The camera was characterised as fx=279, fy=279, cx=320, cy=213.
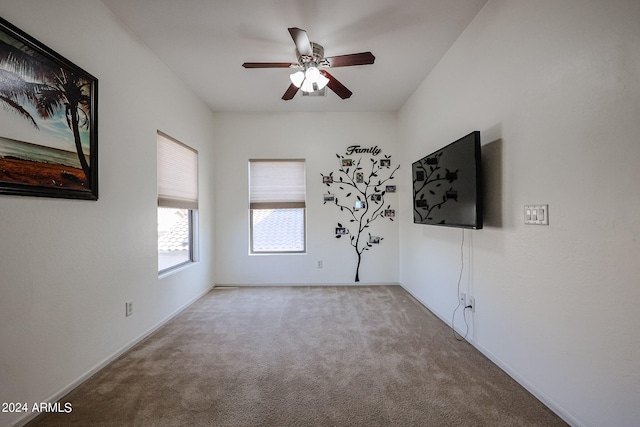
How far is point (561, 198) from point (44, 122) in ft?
9.81

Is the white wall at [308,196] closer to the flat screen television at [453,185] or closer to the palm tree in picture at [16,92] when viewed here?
the flat screen television at [453,185]

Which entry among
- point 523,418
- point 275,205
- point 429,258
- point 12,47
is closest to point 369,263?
point 429,258

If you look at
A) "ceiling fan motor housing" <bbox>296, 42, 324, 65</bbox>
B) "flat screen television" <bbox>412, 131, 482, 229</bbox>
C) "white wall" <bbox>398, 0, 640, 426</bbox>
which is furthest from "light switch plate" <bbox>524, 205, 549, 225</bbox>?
"ceiling fan motor housing" <bbox>296, 42, 324, 65</bbox>

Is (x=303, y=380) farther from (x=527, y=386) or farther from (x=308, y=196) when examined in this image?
(x=308, y=196)

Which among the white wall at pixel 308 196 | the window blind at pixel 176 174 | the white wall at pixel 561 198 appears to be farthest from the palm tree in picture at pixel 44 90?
the white wall at pixel 561 198

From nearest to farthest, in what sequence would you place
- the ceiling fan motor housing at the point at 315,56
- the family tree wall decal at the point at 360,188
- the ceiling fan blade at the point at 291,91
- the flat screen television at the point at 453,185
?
the flat screen television at the point at 453,185 → the ceiling fan motor housing at the point at 315,56 → the ceiling fan blade at the point at 291,91 → the family tree wall decal at the point at 360,188

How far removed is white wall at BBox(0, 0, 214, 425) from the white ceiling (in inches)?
11.5

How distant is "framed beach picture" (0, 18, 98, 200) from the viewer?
4.79 ft

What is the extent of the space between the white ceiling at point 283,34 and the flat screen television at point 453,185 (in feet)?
3.38

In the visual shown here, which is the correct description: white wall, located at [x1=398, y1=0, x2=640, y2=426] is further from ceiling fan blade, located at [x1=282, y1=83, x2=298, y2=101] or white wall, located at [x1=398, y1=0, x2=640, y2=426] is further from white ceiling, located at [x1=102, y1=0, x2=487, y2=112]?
ceiling fan blade, located at [x1=282, y1=83, x2=298, y2=101]

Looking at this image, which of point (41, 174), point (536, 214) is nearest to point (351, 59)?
point (536, 214)

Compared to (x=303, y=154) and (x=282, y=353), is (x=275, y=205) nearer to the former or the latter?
(x=303, y=154)

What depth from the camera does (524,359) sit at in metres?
1.81

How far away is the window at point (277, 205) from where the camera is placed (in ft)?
14.4
